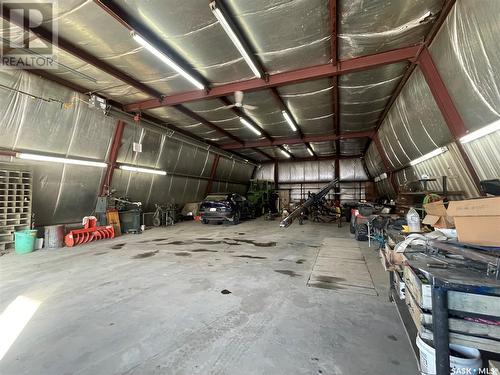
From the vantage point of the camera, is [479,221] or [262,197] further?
[262,197]

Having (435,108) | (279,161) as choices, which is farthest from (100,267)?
(279,161)

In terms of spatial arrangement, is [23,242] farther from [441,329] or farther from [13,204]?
[441,329]

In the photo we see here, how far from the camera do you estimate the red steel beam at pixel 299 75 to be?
173 inches

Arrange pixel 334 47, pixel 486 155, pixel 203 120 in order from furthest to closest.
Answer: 1. pixel 203 120
2. pixel 334 47
3. pixel 486 155

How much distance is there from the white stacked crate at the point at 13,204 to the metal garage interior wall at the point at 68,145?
0.27 meters

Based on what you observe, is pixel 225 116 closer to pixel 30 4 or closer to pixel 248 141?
pixel 248 141

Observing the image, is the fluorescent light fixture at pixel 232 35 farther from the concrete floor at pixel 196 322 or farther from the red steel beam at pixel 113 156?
the red steel beam at pixel 113 156

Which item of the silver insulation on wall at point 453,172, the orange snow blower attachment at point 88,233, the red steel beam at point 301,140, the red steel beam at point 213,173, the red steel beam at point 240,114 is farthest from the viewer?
the red steel beam at point 213,173

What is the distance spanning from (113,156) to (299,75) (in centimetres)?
616

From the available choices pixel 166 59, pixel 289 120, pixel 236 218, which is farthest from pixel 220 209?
pixel 166 59

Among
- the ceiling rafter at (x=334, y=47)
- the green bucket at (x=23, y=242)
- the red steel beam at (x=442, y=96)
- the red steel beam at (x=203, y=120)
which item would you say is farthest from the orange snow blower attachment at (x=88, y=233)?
the red steel beam at (x=442, y=96)

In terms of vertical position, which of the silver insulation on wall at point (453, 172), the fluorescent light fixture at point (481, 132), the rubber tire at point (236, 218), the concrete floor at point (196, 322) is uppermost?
the fluorescent light fixture at point (481, 132)

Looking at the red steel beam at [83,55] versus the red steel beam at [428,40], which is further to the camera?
the red steel beam at [83,55]

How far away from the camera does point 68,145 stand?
20.4 ft
